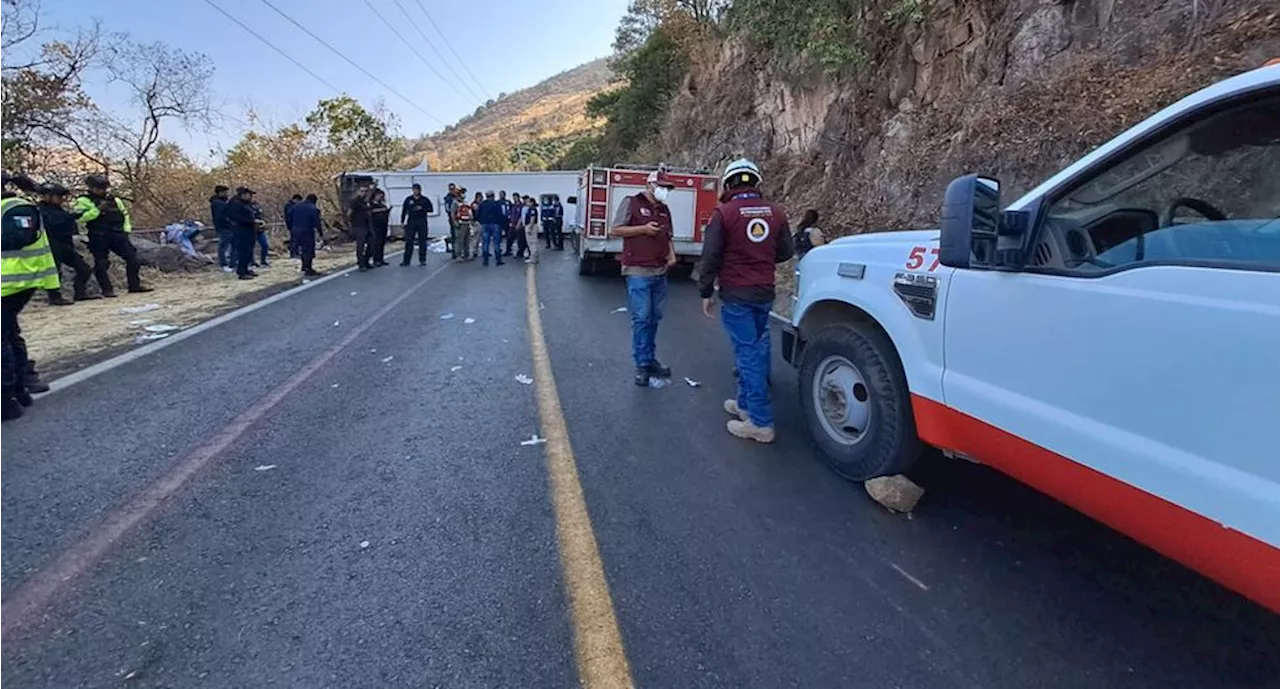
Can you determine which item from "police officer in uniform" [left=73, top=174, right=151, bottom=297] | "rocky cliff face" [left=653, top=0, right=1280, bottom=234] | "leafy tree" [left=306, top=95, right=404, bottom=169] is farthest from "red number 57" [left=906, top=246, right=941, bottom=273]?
"leafy tree" [left=306, top=95, right=404, bottom=169]

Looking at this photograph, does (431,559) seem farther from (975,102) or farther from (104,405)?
(975,102)

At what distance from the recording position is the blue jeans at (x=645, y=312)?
575cm

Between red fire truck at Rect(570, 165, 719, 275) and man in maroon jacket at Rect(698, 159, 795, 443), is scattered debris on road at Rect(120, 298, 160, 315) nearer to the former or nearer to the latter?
red fire truck at Rect(570, 165, 719, 275)

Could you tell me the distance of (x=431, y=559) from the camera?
293 centimetres

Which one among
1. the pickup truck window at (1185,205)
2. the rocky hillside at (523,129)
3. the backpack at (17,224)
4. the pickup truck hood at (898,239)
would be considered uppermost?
the rocky hillside at (523,129)

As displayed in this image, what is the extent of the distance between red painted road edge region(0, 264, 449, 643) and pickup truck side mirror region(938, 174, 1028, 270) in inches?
148

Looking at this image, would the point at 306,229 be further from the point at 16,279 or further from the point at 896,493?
the point at 896,493

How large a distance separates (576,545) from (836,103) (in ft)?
52.0

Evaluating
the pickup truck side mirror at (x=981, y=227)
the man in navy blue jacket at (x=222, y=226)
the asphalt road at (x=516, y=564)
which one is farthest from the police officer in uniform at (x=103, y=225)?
the pickup truck side mirror at (x=981, y=227)

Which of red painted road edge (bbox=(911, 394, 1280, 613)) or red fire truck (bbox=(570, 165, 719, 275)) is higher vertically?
red fire truck (bbox=(570, 165, 719, 275))

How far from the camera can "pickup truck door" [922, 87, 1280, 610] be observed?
185 centimetres

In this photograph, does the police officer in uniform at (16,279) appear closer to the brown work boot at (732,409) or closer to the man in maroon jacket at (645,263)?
the man in maroon jacket at (645,263)

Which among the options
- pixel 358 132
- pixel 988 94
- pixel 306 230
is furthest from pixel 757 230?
pixel 358 132

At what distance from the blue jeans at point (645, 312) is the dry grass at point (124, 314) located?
16.5 ft
